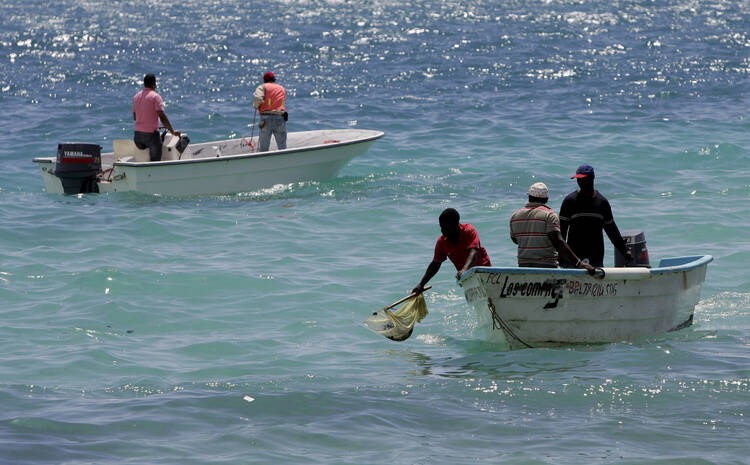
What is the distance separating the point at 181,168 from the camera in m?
16.7

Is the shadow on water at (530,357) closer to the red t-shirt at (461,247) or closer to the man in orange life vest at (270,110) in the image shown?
the red t-shirt at (461,247)

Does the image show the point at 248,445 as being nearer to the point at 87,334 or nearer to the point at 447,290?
the point at 87,334

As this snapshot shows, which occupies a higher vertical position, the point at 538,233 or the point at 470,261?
the point at 538,233

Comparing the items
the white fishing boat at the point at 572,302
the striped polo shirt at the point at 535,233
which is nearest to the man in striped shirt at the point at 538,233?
the striped polo shirt at the point at 535,233

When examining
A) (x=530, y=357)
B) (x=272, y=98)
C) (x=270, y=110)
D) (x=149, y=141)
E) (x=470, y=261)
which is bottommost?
(x=530, y=357)

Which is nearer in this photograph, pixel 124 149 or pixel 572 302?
pixel 572 302

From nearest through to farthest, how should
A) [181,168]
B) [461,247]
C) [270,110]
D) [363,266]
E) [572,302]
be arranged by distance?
[572,302] → [461,247] → [363,266] → [181,168] → [270,110]

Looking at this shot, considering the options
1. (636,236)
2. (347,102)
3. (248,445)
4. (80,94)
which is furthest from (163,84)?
(248,445)

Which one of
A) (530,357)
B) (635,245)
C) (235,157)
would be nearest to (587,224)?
(635,245)

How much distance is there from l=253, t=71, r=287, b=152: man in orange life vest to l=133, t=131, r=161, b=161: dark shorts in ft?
5.92

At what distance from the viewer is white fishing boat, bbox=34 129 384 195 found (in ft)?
54.6

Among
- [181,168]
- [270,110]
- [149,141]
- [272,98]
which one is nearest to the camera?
[181,168]

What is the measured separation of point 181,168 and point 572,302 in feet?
30.7

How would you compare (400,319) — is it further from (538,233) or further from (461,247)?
(538,233)
